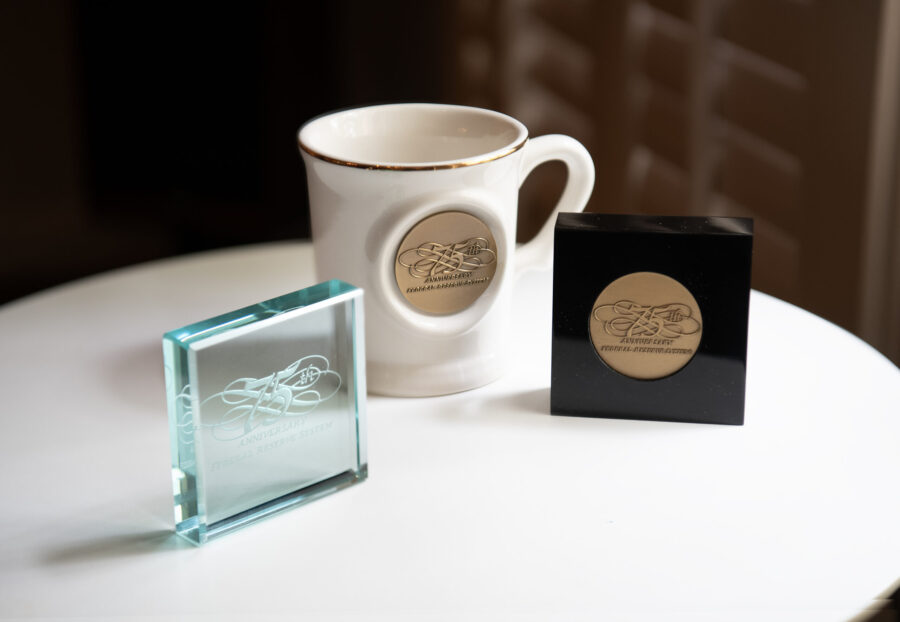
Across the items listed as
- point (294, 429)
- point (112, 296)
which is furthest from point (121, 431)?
point (112, 296)

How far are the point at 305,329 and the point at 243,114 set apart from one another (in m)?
1.48

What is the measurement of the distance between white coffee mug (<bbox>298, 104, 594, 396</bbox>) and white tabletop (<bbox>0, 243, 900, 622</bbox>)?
0.03 metres

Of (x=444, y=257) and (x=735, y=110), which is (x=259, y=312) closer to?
(x=444, y=257)

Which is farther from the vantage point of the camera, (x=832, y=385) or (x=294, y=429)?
(x=832, y=385)

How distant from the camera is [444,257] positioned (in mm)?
592

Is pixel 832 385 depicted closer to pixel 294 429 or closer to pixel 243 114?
pixel 294 429

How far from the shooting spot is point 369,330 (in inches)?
23.9

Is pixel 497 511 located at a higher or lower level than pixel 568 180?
lower

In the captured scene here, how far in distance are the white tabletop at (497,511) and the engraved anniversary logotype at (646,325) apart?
38mm

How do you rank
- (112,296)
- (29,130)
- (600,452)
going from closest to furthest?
1. (600,452)
2. (112,296)
3. (29,130)

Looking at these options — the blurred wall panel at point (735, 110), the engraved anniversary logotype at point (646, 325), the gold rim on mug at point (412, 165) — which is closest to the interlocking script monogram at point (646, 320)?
the engraved anniversary logotype at point (646, 325)

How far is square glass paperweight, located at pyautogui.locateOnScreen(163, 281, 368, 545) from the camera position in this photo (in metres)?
0.46

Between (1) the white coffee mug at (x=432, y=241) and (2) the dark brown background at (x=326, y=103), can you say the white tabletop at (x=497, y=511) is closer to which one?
(1) the white coffee mug at (x=432, y=241)

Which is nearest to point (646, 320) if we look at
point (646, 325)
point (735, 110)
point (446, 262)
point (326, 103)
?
point (646, 325)
